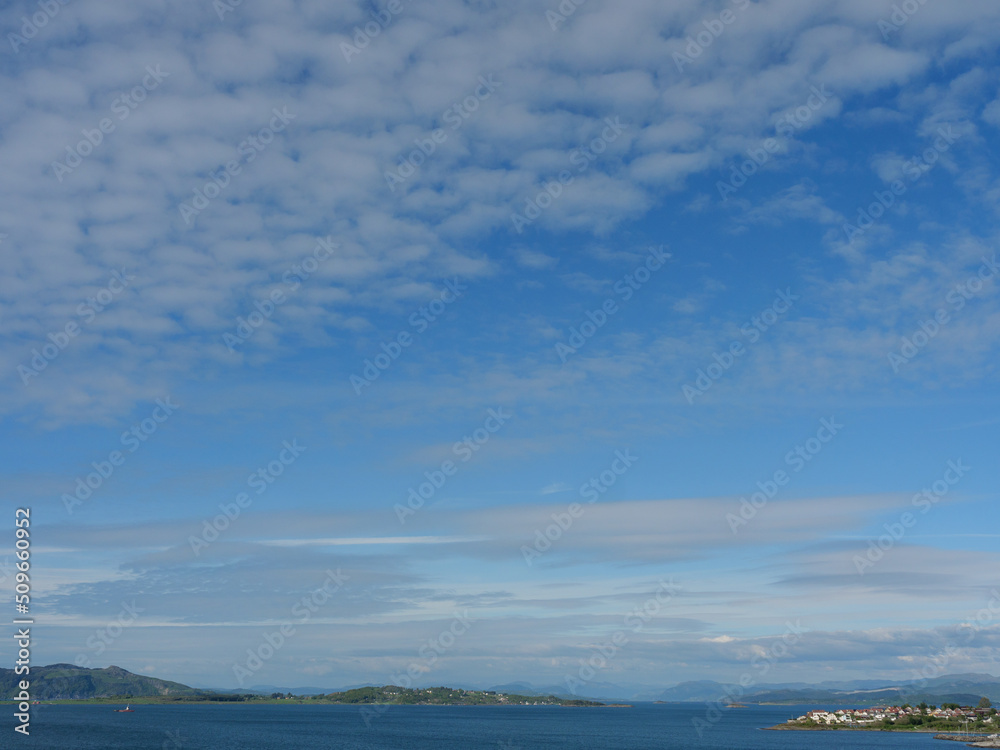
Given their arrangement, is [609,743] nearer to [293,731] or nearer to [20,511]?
[293,731]

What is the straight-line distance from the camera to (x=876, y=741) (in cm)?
16175

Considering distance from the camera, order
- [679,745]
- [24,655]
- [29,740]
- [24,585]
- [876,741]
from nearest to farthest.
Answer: [24,585] < [24,655] < [29,740] < [679,745] < [876,741]

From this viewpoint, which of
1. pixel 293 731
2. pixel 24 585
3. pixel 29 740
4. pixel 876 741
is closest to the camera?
pixel 24 585

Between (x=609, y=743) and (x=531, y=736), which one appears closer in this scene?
(x=609, y=743)

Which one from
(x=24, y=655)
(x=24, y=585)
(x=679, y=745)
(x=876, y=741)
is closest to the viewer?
(x=24, y=585)

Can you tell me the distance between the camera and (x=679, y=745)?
15088 centimetres

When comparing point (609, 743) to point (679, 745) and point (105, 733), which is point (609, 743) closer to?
point (679, 745)

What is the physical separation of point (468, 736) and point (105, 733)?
265 feet

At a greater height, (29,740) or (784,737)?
(29,740)

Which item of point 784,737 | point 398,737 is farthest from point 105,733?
point 784,737

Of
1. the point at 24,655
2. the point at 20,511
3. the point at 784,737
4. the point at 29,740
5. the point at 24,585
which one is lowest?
the point at 784,737

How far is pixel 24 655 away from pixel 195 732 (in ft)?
469

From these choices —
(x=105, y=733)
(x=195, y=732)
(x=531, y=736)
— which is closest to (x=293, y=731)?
(x=195, y=732)

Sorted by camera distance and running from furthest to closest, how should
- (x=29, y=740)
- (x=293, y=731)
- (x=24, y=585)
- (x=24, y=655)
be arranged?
(x=293, y=731), (x=29, y=740), (x=24, y=655), (x=24, y=585)
